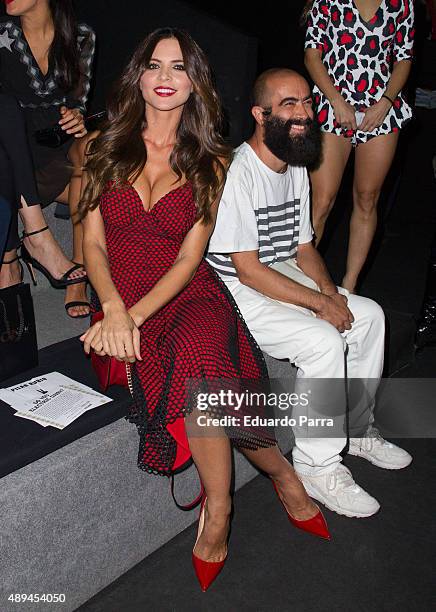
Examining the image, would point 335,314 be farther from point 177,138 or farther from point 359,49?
point 359,49

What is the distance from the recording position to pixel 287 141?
2.60m

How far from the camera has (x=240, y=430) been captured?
2160mm

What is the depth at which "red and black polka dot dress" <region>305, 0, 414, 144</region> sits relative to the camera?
314cm

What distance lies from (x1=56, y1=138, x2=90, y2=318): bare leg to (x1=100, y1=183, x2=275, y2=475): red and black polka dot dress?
0.67 m

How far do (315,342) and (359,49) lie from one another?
1.38 metres

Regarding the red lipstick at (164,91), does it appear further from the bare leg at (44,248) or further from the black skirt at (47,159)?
the black skirt at (47,159)

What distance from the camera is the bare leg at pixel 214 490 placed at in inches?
82.1

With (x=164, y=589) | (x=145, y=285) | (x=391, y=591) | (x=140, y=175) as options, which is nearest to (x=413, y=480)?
(x=391, y=591)

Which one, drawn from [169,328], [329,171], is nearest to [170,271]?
[169,328]

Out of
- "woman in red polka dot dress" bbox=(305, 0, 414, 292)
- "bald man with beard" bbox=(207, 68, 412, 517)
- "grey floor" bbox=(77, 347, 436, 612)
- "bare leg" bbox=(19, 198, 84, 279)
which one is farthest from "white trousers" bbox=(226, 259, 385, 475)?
"woman in red polka dot dress" bbox=(305, 0, 414, 292)

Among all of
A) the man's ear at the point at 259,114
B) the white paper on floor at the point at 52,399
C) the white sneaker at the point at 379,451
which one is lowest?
the white sneaker at the point at 379,451

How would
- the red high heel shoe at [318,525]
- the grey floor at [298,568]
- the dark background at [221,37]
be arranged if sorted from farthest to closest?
the dark background at [221,37]
the red high heel shoe at [318,525]
the grey floor at [298,568]

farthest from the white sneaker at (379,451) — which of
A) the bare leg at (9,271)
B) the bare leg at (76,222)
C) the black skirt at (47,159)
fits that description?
the black skirt at (47,159)

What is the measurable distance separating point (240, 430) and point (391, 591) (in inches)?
25.5
